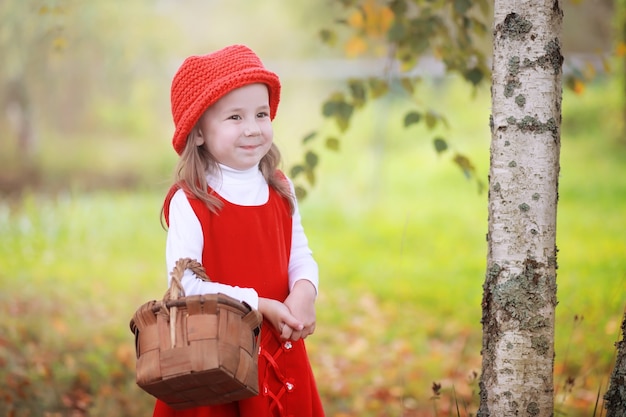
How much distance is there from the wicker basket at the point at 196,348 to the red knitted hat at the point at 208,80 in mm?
510

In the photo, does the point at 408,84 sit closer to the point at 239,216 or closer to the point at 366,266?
the point at 239,216

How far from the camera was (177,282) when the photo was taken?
179 centimetres

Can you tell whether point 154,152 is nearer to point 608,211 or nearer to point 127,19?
point 127,19

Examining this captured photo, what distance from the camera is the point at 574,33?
11680 millimetres

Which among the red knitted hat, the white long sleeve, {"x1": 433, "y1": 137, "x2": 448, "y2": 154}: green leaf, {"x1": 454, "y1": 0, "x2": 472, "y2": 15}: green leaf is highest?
{"x1": 454, "y1": 0, "x2": 472, "y2": 15}: green leaf

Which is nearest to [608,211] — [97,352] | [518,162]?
[97,352]

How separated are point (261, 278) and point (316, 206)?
6425mm

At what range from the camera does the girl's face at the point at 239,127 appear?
203 centimetres

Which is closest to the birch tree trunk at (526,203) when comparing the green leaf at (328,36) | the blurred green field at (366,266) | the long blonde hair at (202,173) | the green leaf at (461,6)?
the blurred green field at (366,266)

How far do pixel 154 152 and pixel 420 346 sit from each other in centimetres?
637

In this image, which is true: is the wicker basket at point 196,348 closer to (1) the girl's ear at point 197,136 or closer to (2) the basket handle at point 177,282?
(2) the basket handle at point 177,282

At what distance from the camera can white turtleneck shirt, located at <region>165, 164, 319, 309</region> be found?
6.32ft

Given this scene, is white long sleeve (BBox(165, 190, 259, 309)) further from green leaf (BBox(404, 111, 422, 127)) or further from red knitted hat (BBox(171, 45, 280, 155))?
green leaf (BBox(404, 111, 422, 127))

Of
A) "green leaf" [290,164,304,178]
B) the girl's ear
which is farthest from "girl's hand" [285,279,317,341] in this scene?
"green leaf" [290,164,304,178]
